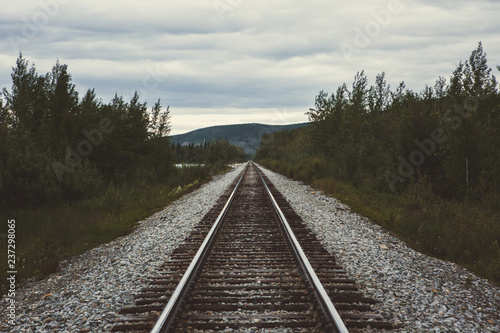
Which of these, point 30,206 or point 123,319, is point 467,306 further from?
point 30,206

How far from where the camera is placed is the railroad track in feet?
11.3

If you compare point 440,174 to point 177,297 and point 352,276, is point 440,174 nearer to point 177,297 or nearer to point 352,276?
point 352,276

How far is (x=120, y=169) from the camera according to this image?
811 inches

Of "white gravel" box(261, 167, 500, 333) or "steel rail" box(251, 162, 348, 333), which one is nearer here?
"steel rail" box(251, 162, 348, 333)

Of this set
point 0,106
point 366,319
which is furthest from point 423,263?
point 0,106

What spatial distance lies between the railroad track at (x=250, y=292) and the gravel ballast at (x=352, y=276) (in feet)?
0.91

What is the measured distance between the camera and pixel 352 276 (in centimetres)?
502

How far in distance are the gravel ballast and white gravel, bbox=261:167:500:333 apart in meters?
0.01

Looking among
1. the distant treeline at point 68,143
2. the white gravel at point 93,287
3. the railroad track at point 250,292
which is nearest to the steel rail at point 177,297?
the railroad track at point 250,292

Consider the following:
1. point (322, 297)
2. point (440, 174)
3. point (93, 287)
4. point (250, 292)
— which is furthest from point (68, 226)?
point (440, 174)

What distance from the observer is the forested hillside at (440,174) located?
7023 millimetres

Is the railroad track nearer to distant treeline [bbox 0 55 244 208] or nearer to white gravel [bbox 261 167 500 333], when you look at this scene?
white gravel [bbox 261 167 500 333]

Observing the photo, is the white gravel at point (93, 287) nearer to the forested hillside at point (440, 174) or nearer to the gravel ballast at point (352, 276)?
the gravel ballast at point (352, 276)

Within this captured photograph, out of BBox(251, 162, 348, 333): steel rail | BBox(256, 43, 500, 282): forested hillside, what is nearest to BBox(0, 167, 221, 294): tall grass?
BBox(251, 162, 348, 333): steel rail
